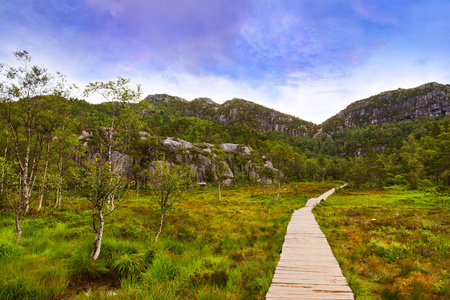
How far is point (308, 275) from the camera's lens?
23.4 ft

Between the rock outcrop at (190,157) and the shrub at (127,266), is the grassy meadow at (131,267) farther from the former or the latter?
the rock outcrop at (190,157)

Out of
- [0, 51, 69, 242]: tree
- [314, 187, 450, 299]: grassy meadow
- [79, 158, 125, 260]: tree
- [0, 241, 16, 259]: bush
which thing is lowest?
[314, 187, 450, 299]: grassy meadow

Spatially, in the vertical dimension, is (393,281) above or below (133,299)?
below

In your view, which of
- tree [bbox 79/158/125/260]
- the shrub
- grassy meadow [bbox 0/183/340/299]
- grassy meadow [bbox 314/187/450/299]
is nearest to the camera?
grassy meadow [bbox 314/187/450/299]

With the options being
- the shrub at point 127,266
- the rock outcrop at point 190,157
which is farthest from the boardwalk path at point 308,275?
the rock outcrop at point 190,157

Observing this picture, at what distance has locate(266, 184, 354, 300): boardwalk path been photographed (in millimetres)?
5941

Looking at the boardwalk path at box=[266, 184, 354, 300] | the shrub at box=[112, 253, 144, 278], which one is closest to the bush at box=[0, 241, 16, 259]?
the shrub at box=[112, 253, 144, 278]

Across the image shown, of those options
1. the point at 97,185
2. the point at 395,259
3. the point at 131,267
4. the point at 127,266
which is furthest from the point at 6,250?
the point at 395,259

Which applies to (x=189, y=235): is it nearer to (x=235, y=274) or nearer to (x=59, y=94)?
(x=235, y=274)

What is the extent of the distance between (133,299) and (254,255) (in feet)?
20.9

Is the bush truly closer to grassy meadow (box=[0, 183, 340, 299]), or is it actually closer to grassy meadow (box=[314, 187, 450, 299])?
grassy meadow (box=[0, 183, 340, 299])

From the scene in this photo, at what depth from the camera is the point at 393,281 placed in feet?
23.4

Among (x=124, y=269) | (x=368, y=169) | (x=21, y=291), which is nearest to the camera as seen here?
(x=21, y=291)

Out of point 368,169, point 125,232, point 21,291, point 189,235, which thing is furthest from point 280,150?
point 368,169
